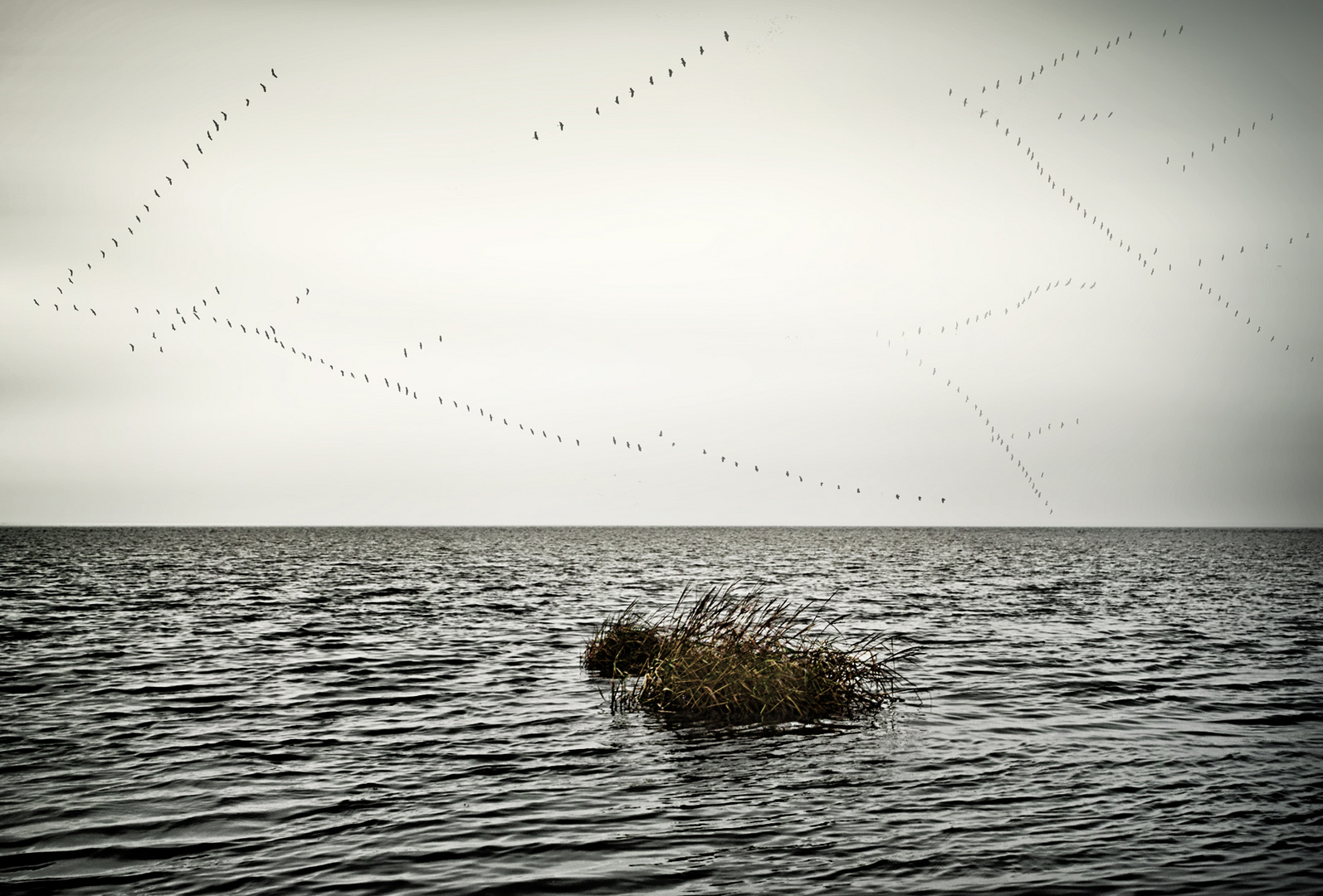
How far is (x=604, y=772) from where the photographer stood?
15.4 meters

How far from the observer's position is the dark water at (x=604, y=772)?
1111 cm

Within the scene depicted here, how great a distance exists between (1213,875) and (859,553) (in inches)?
4373

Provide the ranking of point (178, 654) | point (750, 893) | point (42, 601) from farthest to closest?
1. point (42, 601)
2. point (178, 654)
3. point (750, 893)

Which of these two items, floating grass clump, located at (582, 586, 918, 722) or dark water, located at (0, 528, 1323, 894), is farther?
floating grass clump, located at (582, 586, 918, 722)

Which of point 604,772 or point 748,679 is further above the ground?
point 748,679

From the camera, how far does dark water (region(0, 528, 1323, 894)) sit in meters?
11.1

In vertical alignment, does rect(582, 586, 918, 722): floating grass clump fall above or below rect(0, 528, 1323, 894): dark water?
above

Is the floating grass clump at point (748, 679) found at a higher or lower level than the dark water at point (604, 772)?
higher

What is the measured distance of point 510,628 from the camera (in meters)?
36.0

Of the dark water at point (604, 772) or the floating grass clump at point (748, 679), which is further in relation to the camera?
the floating grass clump at point (748, 679)

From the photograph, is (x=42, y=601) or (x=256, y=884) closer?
(x=256, y=884)

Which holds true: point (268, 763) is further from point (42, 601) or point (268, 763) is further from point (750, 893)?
point (42, 601)

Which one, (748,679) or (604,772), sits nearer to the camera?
(604,772)

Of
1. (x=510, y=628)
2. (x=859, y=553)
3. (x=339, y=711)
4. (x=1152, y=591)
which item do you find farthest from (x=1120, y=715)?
(x=859, y=553)
